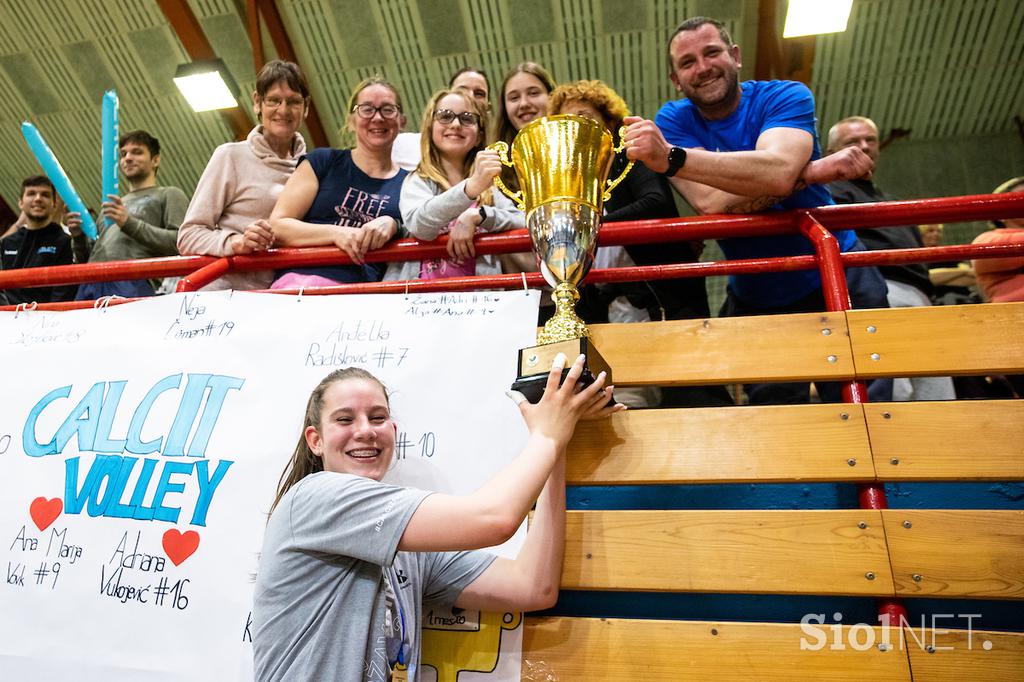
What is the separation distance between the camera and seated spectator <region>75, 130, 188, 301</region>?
324cm

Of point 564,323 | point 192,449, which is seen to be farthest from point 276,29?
point 564,323

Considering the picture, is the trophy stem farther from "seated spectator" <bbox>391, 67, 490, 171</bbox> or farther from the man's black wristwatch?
"seated spectator" <bbox>391, 67, 490, 171</bbox>

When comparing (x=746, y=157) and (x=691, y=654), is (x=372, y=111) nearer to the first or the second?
(x=746, y=157)

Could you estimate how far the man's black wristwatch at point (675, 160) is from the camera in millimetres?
2059

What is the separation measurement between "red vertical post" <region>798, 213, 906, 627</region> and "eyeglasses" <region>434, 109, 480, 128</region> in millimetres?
1260

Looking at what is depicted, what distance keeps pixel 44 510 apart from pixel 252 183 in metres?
1.44

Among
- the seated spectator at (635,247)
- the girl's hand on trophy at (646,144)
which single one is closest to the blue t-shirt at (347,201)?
the seated spectator at (635,247)

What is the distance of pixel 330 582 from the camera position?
1483 mm

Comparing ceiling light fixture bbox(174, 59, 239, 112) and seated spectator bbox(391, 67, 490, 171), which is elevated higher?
ceiling light fixture bbox(174, 59, 239, 112)

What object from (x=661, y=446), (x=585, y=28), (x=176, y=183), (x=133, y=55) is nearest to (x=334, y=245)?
(x=661, y=446)

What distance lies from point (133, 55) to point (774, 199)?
6.59 metres

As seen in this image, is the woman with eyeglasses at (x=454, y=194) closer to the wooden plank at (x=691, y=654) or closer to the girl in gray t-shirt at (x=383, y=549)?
the girl in gray t-shirt at (x=383, y=549)

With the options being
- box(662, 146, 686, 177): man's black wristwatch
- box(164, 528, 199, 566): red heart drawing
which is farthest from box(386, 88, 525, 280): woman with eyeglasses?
box(164, 528, 199, 566): red heart drawing

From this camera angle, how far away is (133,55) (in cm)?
667
